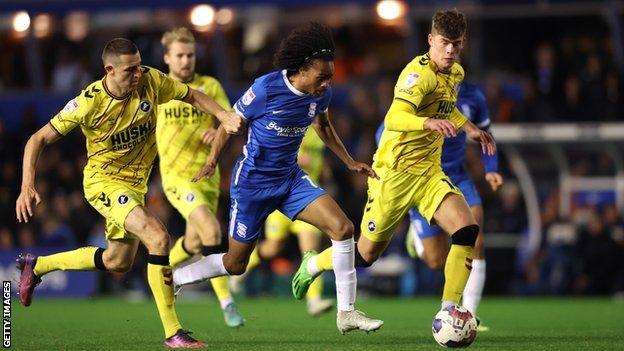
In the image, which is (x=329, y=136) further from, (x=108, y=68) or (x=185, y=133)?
(x=185, y=133)

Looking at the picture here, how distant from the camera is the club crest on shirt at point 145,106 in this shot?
1032 cm

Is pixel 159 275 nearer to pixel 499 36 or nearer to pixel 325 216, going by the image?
pixel 325 216

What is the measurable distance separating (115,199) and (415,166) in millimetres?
2445

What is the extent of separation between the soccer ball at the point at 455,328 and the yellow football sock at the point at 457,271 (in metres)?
0.44

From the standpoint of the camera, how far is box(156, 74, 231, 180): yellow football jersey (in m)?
12.8

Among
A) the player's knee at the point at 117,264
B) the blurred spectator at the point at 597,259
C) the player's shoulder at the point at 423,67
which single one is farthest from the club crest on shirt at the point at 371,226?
the blurred spectator at the point at 597,259

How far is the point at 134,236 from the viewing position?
10.6 meters

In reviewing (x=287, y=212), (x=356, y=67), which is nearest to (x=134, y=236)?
(x=287, y=212)

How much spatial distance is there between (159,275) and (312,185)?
1.49 meters

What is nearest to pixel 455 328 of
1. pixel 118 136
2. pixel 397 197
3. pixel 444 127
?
pixel 444 127

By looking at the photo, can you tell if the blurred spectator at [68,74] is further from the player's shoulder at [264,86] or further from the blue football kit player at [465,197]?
the player's shoulder at [264,86]

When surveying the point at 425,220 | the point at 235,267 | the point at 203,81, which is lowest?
the point at 235,267

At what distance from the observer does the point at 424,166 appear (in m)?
10.7

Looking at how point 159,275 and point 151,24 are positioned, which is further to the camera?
point 151,24
